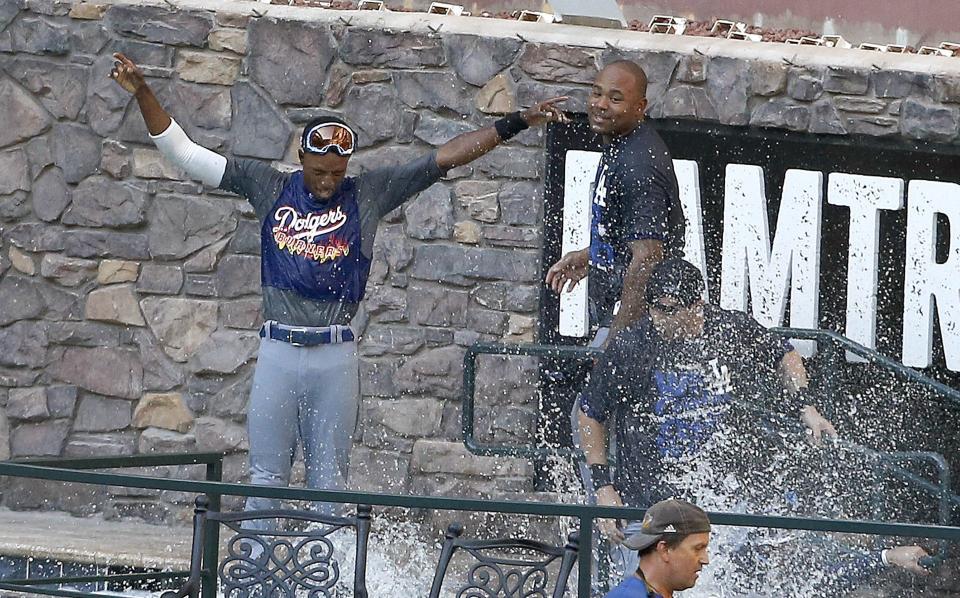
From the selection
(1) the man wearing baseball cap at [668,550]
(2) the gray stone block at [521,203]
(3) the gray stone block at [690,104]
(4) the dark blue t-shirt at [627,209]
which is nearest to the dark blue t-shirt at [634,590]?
(1) the man wearing baseball cap at [668,550]

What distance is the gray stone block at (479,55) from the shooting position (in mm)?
8195

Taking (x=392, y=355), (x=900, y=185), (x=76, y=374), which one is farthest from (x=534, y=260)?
(x=76, y=374)

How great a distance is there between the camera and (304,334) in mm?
6301

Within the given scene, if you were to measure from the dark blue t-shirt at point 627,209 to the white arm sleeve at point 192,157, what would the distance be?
4.87ft

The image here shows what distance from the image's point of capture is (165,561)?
6930 mm

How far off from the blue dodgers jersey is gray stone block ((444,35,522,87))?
1.92 m

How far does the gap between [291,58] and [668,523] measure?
480 cm

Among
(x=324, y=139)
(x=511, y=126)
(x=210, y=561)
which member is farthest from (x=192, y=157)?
(x=210, y=561)

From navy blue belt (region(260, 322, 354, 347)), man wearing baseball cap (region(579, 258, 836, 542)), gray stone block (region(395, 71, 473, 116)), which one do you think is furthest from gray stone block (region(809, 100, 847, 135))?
navy blue belt (region(260, 322, 354, 347))

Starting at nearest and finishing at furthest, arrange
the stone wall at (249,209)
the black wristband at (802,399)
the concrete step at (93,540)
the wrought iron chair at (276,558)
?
the wrought iron chair at (276,558)
the concrete step at (93,540)
the black wristband at (802,399)
the stone wall at (249,209)

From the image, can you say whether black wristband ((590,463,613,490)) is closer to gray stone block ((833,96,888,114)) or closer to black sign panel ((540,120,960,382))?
black sign panel ((540,120,960,382))

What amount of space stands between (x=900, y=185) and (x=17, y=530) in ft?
14.8

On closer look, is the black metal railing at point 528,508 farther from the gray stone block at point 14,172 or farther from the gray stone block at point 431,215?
the gray stone block at point 14,172

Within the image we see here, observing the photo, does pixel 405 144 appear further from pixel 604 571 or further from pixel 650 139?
pixel 604 571
